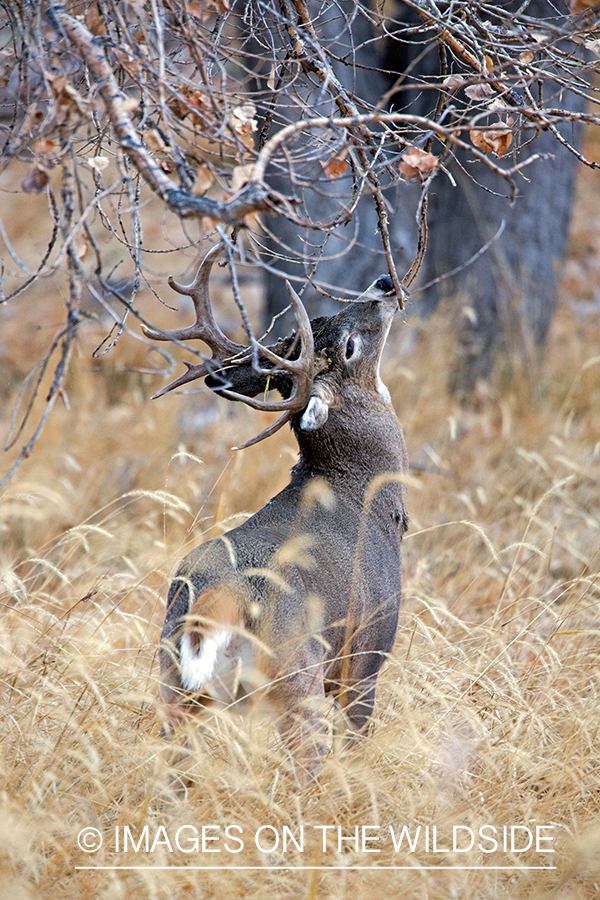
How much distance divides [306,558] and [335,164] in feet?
4.09

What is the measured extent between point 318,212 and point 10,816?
5.37m

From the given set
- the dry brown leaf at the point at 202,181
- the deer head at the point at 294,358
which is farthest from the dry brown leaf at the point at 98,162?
the deer head at the point at 294,358

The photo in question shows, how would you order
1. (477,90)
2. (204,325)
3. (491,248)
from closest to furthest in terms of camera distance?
(477,90)
(204,325)
(491,248)

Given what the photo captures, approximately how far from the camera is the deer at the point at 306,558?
252 cm

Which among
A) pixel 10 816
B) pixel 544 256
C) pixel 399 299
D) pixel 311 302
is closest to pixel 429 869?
pixel 10 816

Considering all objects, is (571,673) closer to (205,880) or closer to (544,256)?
(205,880)

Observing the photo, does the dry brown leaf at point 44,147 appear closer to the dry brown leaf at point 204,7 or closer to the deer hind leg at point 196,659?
the dry brown leaf at point 204,7

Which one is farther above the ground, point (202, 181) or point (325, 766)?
point (202, 181)

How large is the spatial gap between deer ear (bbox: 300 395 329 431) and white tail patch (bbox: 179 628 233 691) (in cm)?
82

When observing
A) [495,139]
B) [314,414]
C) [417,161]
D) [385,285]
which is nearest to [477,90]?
[495,139]

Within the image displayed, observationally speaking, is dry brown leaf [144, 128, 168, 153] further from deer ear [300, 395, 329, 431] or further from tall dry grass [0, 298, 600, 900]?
tall dry grass [0, 298, 600, 900]

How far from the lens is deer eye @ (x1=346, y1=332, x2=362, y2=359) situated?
3.32 meters

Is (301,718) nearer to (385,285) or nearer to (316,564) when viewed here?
(316,564)

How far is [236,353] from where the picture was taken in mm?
3137
